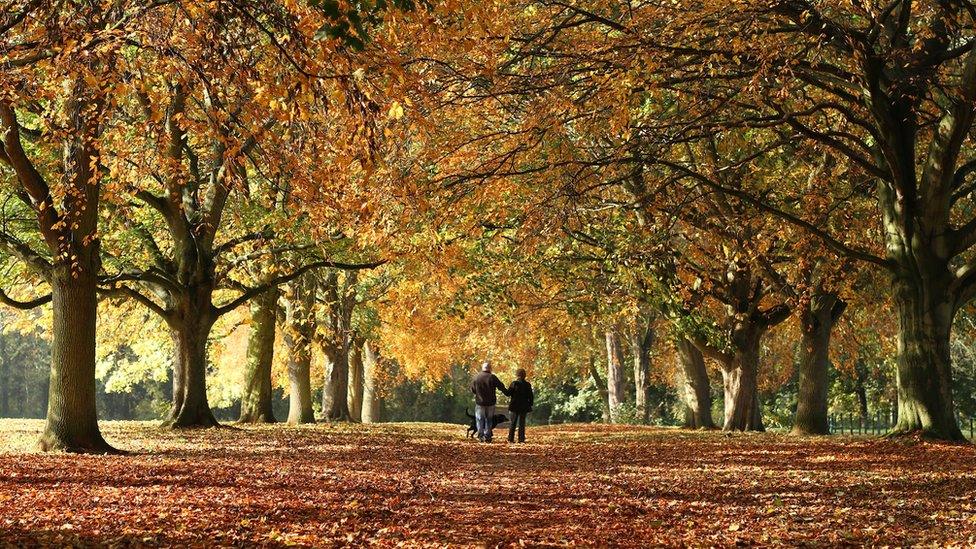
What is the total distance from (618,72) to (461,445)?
33.0 ft

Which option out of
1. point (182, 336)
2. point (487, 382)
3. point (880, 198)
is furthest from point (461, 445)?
point (880, 198)

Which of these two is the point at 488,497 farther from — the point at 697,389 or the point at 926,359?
the point at 697,389

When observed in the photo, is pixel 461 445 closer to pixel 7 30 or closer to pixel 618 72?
pixel 618 72

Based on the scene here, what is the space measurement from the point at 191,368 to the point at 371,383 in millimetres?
18737

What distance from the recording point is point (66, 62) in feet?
25.5

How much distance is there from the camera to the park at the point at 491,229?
8.02 meters

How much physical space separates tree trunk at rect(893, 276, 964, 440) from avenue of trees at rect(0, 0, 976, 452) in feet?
0.12

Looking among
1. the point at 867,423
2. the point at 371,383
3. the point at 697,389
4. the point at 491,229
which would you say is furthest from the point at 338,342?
the point at 867,423

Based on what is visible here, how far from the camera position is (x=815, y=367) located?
2172cm

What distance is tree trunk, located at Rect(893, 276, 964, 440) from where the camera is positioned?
15.5 m

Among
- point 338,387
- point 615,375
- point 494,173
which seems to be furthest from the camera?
Result: point 615,375

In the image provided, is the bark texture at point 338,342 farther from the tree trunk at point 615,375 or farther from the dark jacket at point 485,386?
the tree trunk at point 615,375

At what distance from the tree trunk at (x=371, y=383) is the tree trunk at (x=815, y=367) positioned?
20.3 metres

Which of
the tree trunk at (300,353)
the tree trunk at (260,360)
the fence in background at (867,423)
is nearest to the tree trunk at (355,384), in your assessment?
the tree trunk at (300,353)
